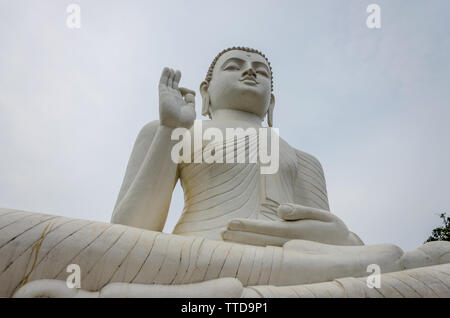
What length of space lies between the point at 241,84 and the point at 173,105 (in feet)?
4.80

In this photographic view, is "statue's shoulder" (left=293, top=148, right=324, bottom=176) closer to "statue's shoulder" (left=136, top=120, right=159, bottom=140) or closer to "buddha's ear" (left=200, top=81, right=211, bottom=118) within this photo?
"buddha's ear" (left=200, top=81, right=211, bottom=118)

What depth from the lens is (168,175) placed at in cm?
420

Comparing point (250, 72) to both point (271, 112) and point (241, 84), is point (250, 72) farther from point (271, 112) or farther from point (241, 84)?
point (271, 112)

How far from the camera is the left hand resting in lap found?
3.65 meters

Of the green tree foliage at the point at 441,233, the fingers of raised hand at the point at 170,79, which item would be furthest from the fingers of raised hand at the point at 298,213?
the green tree foliage at the point at 441,233

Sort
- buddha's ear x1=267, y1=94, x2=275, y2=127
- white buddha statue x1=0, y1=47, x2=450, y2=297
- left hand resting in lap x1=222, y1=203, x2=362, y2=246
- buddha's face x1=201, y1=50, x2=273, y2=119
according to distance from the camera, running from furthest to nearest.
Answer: buddha's ear x1=267, y1=94, x2=275, y2=127 < buddha's face x1=201, y1=50, x2=273, y2=119 < left hand resting in lap x1=222, y1=203, x2=362, y2=246 < white buddha statue x1=0, y1=47, x2=450, y2=297

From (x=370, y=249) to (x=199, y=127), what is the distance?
2243mm

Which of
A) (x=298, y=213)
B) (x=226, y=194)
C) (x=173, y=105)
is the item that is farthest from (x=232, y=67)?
(x=298, y=213)

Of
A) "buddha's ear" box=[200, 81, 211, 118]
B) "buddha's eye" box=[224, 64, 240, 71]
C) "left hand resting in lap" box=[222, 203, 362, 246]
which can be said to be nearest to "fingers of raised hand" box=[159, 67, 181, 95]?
"buddha's eye" box=[224, 64, 240, 71]

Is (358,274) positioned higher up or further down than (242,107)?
further down

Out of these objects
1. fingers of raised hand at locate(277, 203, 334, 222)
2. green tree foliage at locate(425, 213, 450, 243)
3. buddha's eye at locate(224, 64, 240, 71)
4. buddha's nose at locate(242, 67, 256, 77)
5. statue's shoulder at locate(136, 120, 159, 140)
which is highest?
buddha's eye at locate(224, 64, 240, 71)
